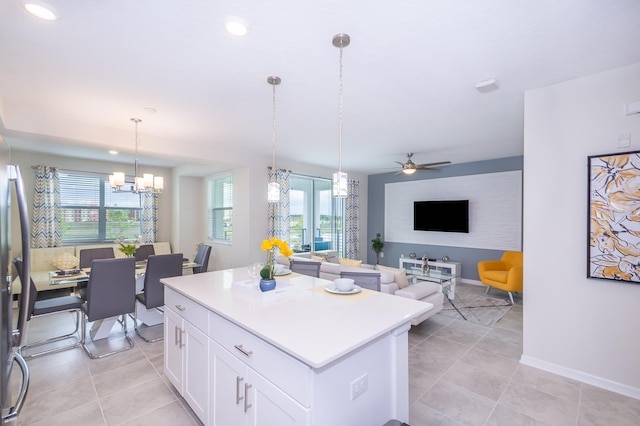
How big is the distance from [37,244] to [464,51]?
719 centimetres

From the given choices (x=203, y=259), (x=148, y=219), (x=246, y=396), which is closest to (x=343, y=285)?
(x=246, y=396)

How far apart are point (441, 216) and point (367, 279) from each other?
4450 millimetres

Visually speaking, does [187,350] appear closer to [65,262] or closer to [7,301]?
[7,301]

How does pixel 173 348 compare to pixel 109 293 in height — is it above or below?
below

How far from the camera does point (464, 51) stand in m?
2.07

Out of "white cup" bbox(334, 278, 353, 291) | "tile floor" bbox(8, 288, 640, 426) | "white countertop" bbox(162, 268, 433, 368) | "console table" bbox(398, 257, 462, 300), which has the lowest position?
"tile floor" bbox(8, 288, 640, 426)

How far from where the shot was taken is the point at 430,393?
232 cm

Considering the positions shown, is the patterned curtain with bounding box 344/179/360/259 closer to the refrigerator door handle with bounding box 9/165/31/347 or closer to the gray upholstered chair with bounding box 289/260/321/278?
the gray upholstered chair with bounding box 289/260/321/278

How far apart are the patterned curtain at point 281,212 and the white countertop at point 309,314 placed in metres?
3.22

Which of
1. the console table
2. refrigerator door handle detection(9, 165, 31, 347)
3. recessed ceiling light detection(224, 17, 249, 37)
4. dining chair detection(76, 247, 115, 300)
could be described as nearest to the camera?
refrigerator door handle detection(9, 165, 31, 347)

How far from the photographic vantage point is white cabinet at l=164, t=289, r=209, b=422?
185 centimetres

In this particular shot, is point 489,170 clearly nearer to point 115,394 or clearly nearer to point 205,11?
point 205,11

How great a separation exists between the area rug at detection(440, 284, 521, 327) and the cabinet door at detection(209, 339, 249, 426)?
344cm

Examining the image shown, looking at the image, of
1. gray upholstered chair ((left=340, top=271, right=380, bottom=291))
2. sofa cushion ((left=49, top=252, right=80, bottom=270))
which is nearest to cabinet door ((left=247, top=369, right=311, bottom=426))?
gray upholstered chair ((left=340, top=271, right=380, bottom=291))
